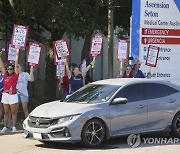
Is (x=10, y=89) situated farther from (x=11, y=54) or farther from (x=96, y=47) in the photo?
(x=96, y=47)

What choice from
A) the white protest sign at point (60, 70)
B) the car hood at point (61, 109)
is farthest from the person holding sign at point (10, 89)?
the white protest sign at point (60, 70)

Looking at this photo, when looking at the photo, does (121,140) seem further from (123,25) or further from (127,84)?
(123,25)

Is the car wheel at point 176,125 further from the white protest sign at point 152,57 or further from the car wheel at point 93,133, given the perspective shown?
the white protest sign at point 152,57

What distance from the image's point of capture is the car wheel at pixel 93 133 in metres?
10.4

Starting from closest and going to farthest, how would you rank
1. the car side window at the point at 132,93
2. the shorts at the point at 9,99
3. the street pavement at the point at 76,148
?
the street pavement at the point at 76,148 < the car side window at the point at 132,93 < the shorts at the point at 9,99

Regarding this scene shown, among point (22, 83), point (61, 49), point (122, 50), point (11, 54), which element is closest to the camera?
point (22, 83)

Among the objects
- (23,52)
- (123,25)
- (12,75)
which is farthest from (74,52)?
(12,75)

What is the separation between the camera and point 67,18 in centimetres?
1661

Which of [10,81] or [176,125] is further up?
[10,81]

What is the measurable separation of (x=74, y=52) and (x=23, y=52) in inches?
163

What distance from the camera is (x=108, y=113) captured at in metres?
10.7

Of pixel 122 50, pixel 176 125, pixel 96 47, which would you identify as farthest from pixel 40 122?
pixel 122 50

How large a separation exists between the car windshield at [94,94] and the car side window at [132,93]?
0.15m

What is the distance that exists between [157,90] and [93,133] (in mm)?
2215
